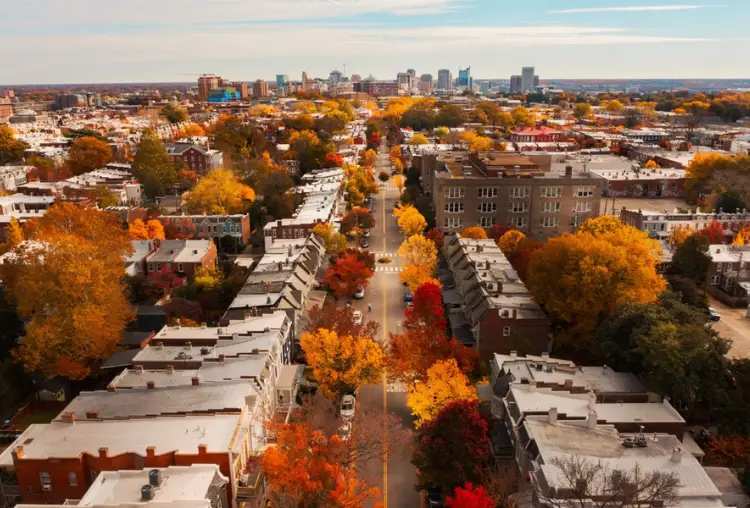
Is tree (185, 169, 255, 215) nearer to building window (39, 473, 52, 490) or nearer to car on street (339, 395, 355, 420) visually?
car on street (339, 395, 355, 420)

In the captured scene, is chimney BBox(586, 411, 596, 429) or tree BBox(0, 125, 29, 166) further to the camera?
tree BBox(0, 125, 29, 166)

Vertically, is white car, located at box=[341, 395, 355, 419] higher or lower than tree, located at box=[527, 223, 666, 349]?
lower

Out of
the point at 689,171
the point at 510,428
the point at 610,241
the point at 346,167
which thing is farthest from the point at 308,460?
the point at 689,171

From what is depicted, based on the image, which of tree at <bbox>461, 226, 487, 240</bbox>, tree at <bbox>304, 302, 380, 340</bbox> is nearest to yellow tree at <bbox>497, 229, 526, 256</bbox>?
tree at <bbox>461, 226, 487, 240</bbox>

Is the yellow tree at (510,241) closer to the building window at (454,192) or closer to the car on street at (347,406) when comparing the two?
the building window at (454,192)

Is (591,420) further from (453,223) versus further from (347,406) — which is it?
(453,223)

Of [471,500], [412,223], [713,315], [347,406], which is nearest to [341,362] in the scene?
[347,406]
